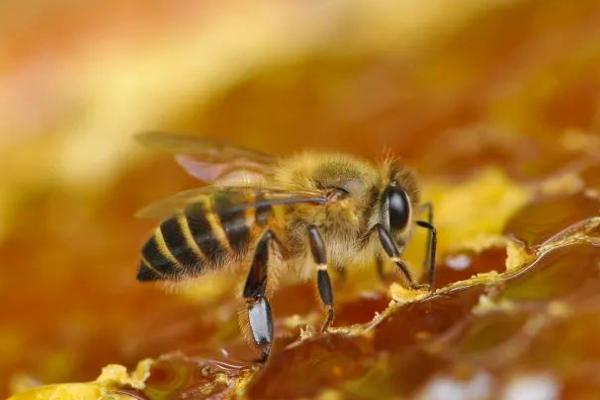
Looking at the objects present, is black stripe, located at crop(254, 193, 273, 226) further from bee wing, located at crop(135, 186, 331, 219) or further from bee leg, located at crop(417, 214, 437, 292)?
bee leg, located at crop(417, 214, 437, 292)

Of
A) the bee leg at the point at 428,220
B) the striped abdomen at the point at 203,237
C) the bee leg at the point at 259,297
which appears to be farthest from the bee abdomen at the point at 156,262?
the bee leg at the point at 428,220

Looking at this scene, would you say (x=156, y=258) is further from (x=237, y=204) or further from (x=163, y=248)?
(x=237, y=204)

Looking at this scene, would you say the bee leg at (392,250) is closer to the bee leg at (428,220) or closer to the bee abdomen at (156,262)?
the bee leg at (428,220)

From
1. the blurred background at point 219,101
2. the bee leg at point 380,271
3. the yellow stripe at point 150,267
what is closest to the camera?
the yellow stripe at point 150,267

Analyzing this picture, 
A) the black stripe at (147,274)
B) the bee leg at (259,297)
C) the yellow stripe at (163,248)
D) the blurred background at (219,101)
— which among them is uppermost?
the blurred background at (219,101)

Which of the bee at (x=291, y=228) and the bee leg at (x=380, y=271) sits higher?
the bee at (x=291, y=228)

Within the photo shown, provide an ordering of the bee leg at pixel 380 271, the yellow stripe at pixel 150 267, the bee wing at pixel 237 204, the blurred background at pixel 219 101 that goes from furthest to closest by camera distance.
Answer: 1. the blurred background at pixel 219 101
2. the bee leg at pixel 380 271
3. the yellow stripe at pixel 150 267
4. the bee wing at pixel 237 204

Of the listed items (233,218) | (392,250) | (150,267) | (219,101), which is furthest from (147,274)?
(219,101)
